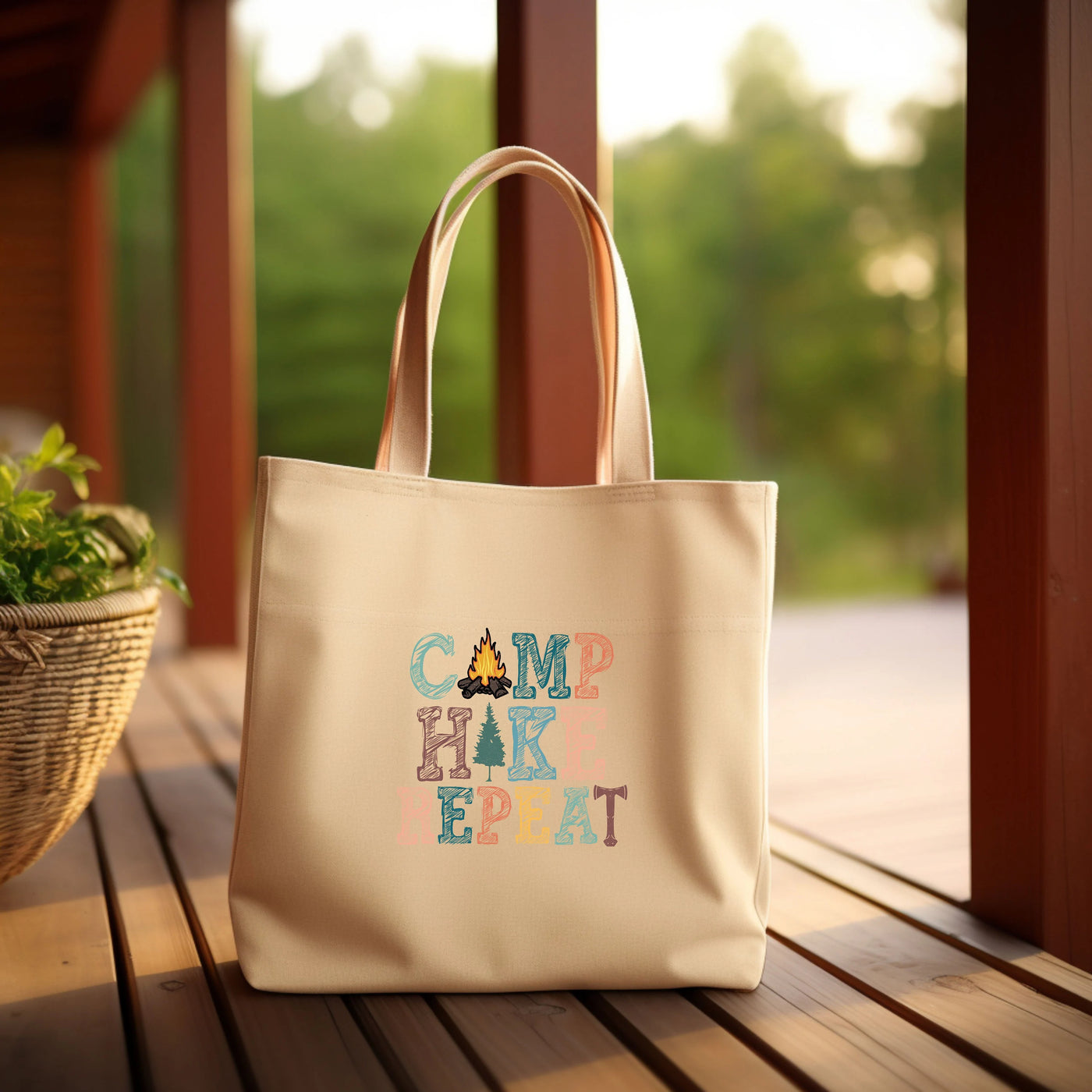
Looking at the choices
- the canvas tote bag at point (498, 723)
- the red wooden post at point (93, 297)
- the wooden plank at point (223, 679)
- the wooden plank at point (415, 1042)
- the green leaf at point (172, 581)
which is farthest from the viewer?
the red wooden post at point (93, 297)

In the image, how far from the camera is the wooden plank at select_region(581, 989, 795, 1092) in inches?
33.9

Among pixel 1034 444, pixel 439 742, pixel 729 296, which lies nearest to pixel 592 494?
pixel 439 742

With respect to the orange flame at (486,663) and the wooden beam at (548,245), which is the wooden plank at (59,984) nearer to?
the orange flame at (486,663)

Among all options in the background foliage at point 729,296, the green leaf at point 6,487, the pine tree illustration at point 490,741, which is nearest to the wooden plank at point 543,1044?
the pine tree illustration at point 490,741

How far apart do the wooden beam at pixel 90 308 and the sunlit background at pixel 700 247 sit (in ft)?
15.1

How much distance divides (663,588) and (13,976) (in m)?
0.70

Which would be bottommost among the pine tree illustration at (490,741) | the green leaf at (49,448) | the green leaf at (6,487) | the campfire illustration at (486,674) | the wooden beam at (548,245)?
the pine tree illustration at (490,741)

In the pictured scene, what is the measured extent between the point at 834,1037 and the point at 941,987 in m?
0.15

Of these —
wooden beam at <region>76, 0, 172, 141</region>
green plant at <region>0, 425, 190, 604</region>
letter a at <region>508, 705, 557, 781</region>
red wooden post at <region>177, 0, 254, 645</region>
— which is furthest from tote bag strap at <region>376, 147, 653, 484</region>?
wooden beam at <region>76, 0, 172, 141</region>

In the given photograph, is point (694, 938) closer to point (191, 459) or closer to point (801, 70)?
point (191, 459)

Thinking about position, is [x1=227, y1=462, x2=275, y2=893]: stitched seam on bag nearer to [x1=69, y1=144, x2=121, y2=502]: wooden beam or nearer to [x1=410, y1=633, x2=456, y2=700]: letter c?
[x1=410, y1=633, x2=456, y2=700]: letter c

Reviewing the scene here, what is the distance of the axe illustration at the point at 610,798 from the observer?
99 cm

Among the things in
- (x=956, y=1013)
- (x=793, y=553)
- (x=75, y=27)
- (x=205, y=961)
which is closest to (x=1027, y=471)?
(x=956, y=1013)

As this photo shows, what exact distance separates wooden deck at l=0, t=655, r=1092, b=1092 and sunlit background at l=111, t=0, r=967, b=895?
9.59m
